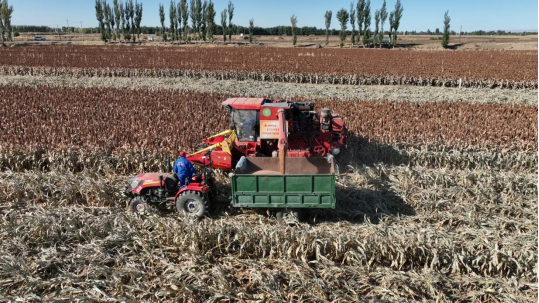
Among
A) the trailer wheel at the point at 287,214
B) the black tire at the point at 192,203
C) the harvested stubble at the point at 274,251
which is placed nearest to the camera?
the harvested stubble at the point at 274,251

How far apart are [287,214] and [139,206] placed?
9.97 feet

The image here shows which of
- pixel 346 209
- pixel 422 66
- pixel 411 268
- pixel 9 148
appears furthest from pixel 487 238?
pixel 422 66

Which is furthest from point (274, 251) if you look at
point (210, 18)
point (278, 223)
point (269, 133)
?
point (210, 18)

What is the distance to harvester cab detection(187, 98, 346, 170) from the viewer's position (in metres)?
8.98

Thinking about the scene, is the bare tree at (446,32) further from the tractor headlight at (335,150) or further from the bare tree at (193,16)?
the tractor headlight at (335,150)

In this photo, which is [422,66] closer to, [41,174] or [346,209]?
[346,209]

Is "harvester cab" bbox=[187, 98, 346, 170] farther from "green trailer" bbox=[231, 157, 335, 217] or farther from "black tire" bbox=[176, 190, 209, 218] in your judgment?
"green trailer" bbox=[231, 157, 335, 217]

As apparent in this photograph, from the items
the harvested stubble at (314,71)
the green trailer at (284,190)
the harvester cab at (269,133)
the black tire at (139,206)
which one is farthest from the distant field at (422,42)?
the black tire at (139,206)

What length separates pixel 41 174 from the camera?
8.95 m

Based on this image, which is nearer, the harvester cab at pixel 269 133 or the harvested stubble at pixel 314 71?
the harvester cab at pixel 269 133

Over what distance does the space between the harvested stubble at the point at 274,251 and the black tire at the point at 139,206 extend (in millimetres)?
193

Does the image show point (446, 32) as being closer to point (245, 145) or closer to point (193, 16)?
point (193, 16)

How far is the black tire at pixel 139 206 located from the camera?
745cm

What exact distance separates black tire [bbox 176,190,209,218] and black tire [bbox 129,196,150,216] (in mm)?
688
